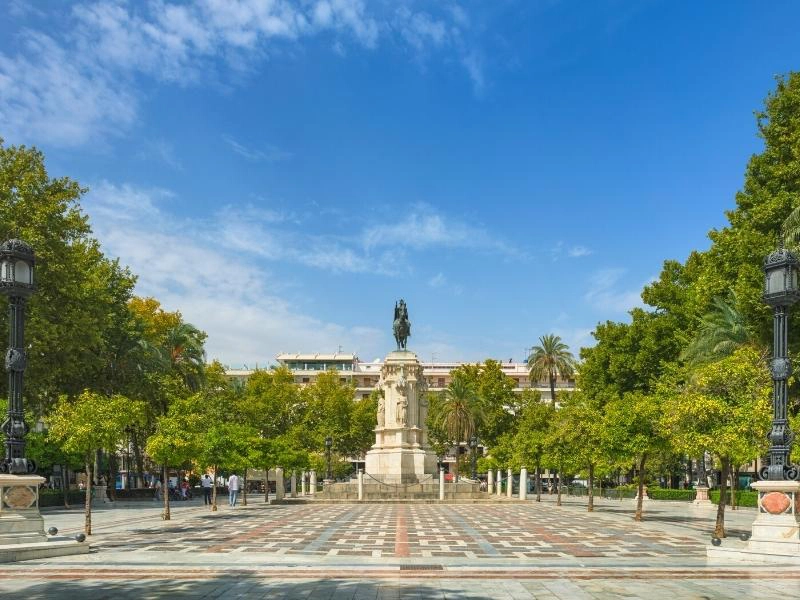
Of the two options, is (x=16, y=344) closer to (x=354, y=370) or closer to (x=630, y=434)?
(x=630, y=434)

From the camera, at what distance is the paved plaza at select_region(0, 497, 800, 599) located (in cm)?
1199

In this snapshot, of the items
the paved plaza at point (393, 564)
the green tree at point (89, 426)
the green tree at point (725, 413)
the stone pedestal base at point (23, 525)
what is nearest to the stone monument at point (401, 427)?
the paved plaza at point (393, 564)

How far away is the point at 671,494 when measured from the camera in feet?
158

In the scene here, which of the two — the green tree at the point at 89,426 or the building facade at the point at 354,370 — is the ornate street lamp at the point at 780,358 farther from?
the building facade at the point at 354,370

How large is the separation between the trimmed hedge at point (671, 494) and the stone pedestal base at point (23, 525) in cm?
3971

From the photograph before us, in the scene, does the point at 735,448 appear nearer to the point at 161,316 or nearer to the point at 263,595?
the point at 263,595

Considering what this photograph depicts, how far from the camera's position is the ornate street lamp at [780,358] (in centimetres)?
1553

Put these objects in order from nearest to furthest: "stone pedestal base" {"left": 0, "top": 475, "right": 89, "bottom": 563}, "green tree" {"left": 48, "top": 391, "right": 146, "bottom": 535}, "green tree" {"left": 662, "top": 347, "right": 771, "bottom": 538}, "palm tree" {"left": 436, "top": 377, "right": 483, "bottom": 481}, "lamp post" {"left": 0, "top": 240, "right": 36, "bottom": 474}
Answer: "stone pedestal base" {"left": 0, "top": 475, "right": 89, "bottom": 563}
"lamp post" {"left": 0, "top": 240, "right": 36, "bottom": 474}
"green tree" {"left": 662, "top": 347, "right": 771, "bottom": 538}
"green tree" {"left": 48, "top": 391, "right": 146, "bottom": 535}
"palm tree" {"left": 436, "top": 377, "right": 483, "bottom": 481}

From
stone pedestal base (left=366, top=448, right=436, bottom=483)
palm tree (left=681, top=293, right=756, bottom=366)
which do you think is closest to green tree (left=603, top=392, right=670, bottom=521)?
palm tree (left=681, top=293, right=756, bottom=366)

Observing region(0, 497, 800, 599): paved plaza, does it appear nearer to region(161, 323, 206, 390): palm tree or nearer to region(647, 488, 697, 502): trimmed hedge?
region(647, 488, 697, 502): trimmed hedge

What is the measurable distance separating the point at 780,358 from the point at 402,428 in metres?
31.8

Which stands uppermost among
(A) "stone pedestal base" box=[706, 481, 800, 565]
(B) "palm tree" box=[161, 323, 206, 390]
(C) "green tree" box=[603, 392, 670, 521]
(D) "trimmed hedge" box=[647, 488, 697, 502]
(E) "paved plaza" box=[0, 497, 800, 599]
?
(B) "palm tree" box=[161, 323, 206, 390]

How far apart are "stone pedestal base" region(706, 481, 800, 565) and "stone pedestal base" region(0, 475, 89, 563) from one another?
13.9m

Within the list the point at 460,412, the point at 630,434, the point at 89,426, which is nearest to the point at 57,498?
the point at 89,426
